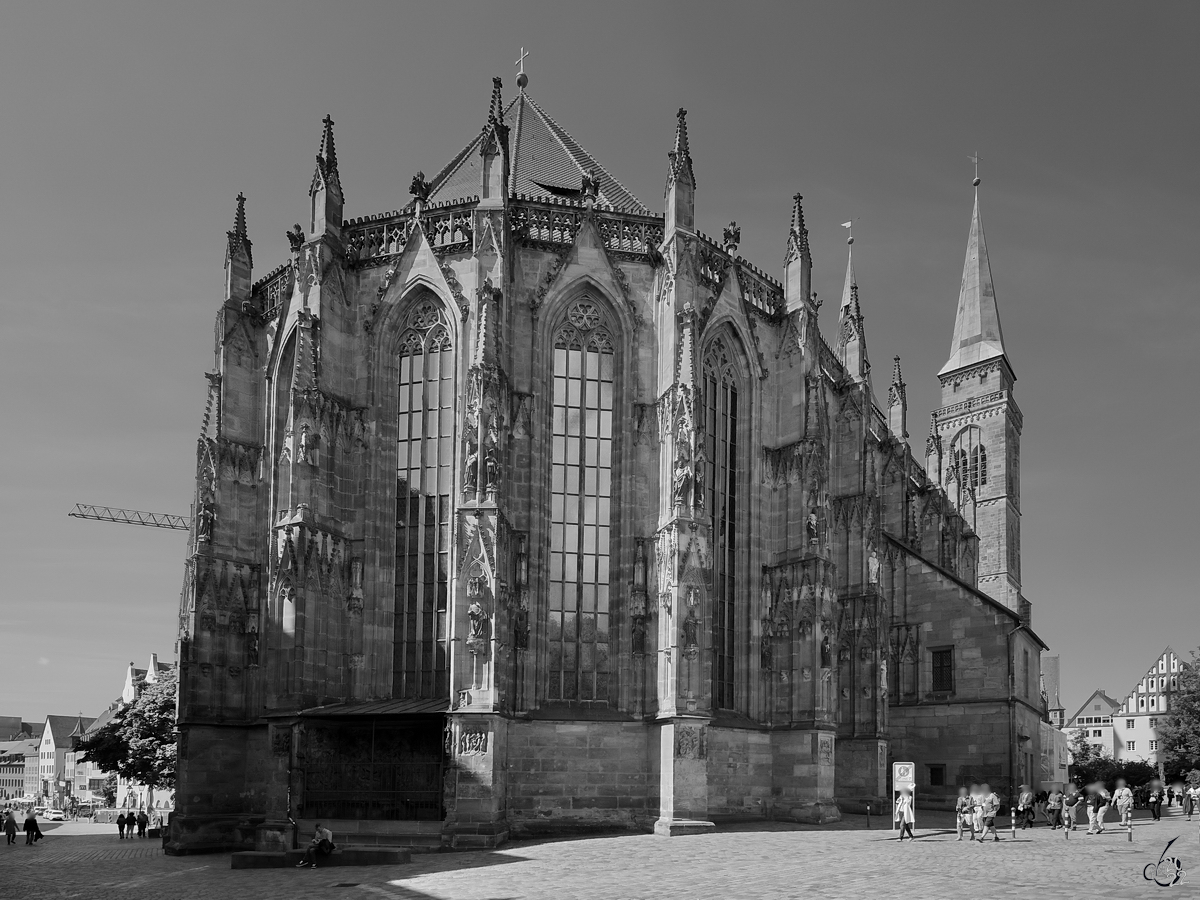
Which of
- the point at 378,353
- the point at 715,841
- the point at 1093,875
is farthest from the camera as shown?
the point at 378,353

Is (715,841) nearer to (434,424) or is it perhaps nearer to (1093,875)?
(1093,875)

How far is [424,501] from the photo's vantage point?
3133 centimetres

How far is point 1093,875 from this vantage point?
19375 mm

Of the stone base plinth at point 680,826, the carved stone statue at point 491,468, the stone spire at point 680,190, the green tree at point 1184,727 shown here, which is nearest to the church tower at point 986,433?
the green tree at point 1184,727

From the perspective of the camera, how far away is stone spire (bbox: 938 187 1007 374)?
79.4 meters

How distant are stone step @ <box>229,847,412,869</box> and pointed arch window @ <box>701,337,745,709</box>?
10753mm

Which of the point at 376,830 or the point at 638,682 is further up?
the point at 638,682

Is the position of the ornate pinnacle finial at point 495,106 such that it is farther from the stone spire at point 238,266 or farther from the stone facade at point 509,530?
the stone spire at point 238,266

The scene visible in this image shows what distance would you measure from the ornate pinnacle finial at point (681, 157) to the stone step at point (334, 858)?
18.1 m

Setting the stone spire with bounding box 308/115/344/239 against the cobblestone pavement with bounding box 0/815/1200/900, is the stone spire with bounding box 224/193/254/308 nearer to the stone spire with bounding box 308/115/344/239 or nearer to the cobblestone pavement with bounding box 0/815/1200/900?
the stone spire with bounding box 308/115/344/239

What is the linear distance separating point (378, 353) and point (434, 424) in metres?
2.41

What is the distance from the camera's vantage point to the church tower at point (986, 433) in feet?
246

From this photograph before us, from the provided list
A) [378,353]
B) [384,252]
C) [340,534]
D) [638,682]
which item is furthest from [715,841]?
[384,252]

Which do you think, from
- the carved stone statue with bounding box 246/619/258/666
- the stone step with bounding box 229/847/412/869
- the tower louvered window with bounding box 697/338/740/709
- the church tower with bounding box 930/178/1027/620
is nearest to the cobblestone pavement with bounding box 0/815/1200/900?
the stone step with bounding box 229/847/412/869
